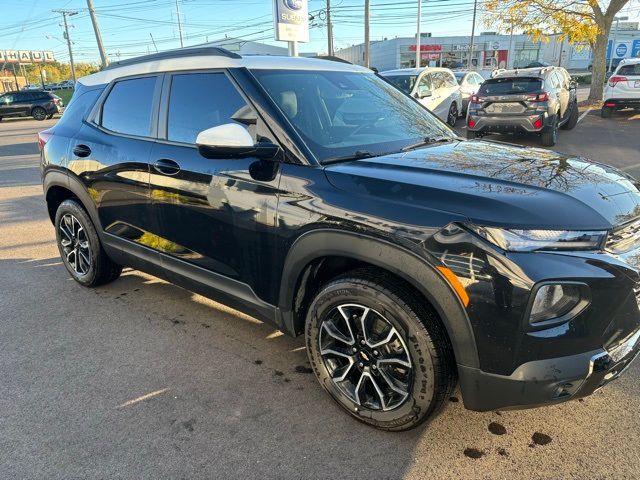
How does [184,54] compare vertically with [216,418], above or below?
above

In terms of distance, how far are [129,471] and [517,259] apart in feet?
6.49

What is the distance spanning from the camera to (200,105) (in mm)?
3021

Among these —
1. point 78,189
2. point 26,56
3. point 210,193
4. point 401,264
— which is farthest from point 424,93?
point 26,56

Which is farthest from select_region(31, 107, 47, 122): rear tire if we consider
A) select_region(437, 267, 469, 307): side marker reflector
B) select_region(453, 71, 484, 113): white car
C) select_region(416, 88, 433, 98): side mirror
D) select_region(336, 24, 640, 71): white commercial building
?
select_region(336, 24, 640, 71): white commercial building


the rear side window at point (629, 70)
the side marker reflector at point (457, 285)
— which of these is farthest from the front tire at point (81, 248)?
the rear side window at point (629, 70)

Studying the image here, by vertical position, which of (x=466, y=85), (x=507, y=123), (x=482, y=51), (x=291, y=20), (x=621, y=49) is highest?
(x=291, y=20)

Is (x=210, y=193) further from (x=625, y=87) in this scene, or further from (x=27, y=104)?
(x=27, y=104)

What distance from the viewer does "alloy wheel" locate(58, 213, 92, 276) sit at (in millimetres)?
4198

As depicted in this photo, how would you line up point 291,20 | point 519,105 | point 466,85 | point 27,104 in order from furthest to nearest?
point 27,104, point 466,85, point 291,20, point 519,105

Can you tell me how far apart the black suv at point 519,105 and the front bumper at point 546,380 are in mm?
8873

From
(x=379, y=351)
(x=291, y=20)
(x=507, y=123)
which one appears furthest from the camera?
(x=291, y=20)

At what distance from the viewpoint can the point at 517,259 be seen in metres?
1.84

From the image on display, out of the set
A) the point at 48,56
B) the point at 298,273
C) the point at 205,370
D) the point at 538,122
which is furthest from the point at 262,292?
the point at 48,56

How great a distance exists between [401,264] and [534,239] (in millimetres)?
540
